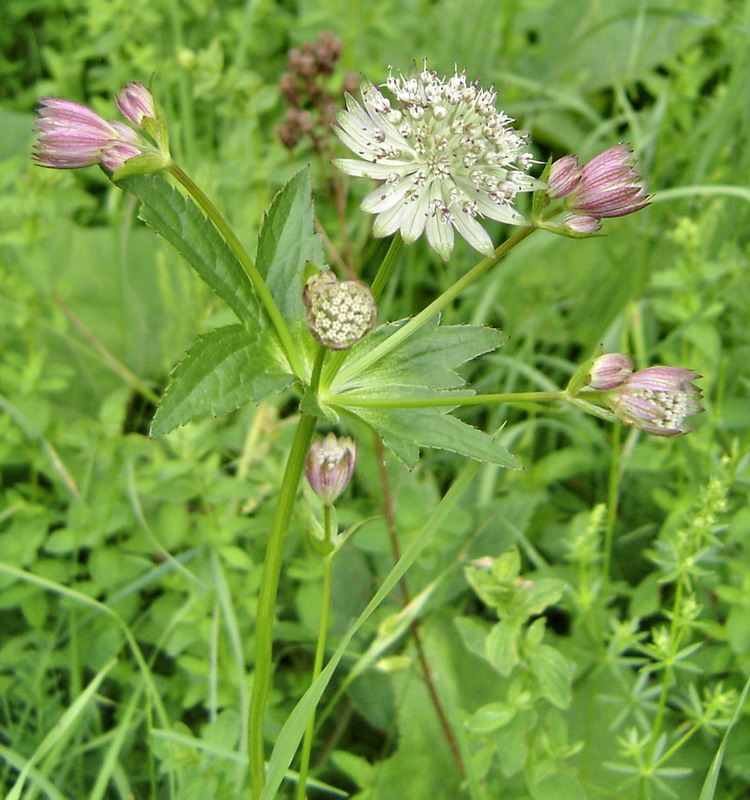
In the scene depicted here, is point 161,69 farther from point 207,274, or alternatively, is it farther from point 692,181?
point 207,274

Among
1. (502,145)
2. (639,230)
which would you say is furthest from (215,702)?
(639,230)

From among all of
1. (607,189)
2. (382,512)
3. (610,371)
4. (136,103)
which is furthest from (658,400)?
(382,512)

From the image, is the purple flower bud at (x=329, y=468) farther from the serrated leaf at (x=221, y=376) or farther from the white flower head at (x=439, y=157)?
the white flower head at (x=439, y=157)

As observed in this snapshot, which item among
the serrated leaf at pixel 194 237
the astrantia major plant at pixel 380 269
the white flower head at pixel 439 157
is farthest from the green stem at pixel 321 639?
the white flower head at pixel 439 157

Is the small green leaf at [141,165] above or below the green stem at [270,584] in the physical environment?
above

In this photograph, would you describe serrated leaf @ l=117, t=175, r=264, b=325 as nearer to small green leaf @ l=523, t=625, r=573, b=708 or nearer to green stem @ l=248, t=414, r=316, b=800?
green stem @ l=248, t=414, r=316, b=800

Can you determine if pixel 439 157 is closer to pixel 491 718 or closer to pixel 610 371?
pixel 610 371

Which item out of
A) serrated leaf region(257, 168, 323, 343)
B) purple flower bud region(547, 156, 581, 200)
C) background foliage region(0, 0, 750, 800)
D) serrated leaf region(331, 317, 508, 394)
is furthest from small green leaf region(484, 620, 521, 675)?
purple flower bud region(547, 156, 581, 200)
